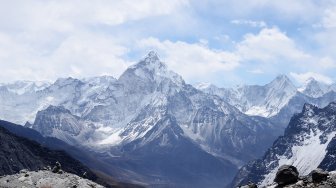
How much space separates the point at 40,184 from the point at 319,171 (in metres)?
30.5

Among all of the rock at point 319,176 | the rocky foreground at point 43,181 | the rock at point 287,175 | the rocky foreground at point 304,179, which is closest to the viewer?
the rocky foreground at point 304,179

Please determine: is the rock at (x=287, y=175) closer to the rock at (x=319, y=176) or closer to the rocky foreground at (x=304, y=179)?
the rocky foreground at (x=304, y=179)

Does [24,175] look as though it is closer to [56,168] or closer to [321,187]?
[56,168]

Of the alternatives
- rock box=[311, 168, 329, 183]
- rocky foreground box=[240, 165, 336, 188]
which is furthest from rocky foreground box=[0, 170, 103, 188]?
rock box=[311, 168, 329, 183]

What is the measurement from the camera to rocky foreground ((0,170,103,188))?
63844 mm

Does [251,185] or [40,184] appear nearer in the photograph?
[251,185]

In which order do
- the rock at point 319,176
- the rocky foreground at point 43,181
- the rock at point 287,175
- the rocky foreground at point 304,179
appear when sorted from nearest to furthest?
the rocky foreground at point 304,179, the rock at point 319,176, the rock at point 287,175, the rocky foreground at point 43,181

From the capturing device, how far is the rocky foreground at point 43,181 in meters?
63.8

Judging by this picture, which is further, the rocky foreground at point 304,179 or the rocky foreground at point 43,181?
the rocky foreground at point 43,181

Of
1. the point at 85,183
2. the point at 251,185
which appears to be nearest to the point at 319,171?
the point at 251,185

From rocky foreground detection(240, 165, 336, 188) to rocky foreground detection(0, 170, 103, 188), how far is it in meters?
21.2

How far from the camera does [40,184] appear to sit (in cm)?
6444

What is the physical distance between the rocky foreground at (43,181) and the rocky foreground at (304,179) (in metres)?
21.2

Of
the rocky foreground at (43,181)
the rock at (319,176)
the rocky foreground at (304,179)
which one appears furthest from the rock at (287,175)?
the rocky foreground at (43,181)
